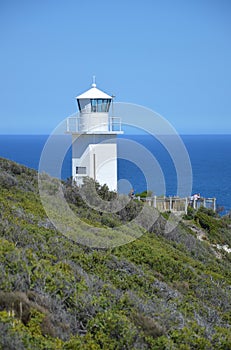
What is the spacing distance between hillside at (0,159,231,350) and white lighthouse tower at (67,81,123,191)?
27.7 ft

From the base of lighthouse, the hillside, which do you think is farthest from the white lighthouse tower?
the hillside

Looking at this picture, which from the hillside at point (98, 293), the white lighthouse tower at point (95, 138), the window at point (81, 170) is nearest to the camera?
the hillside at point (98, 293)

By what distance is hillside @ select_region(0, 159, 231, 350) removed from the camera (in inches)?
169

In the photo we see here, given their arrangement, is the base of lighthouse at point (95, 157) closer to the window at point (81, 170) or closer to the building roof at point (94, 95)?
the window at point (81, 170)

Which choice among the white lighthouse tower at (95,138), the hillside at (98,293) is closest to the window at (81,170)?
the white lighthouse tower at (95,138)

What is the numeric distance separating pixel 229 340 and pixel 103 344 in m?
1.39

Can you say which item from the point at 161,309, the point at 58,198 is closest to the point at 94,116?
the point at 58,198

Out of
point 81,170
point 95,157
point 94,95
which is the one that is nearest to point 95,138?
point 95,157

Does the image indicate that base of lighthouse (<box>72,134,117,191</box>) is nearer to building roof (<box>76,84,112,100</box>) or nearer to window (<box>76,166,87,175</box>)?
window (<box>76,166,87,175</box>)

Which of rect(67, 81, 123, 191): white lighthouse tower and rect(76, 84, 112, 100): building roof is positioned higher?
rect(76, 84, 112, 100): building roof

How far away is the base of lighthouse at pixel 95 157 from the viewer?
18047 millimetres

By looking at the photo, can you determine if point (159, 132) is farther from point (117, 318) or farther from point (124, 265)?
point (117, 318)

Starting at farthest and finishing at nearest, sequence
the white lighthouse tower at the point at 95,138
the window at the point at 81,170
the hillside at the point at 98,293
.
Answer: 1. the window at the point at 81,170
2. the white lighthouse tower at the point at 95,138
3. the hillside at the point at 98,293

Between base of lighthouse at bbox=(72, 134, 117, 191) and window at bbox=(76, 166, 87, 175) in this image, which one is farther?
window at bbox=(76, 166, 87, 175)
